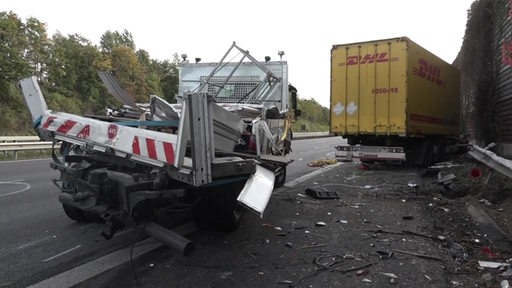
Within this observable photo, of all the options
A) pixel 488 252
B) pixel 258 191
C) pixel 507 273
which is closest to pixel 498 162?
pixel 488 252

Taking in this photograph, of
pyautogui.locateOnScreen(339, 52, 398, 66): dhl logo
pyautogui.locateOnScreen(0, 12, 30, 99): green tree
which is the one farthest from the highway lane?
pyautogui.locateOnScreen(0, 12, 30, 99): green tree

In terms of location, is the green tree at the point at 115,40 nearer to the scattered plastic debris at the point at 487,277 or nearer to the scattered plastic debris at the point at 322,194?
the scattered plastic debris at the point at 322,194

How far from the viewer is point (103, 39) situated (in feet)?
173

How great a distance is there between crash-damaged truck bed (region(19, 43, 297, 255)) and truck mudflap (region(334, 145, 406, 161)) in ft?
27.4

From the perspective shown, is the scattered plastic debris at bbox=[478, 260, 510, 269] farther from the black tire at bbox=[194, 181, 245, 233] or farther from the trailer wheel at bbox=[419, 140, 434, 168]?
the trailer wheel at bbox=[419, 140, 434, 168]

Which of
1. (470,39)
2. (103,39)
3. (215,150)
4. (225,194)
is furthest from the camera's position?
(103,39)

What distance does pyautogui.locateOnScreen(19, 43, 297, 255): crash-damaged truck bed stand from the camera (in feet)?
13.3

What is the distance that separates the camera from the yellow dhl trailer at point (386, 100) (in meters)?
13.3

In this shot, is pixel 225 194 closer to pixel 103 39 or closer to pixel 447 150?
pixel 447 150

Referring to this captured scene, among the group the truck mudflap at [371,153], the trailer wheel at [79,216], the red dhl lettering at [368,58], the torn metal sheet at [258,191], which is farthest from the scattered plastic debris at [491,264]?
the red dhl lettering at [368,58]

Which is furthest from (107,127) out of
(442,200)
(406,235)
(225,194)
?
(442,200)

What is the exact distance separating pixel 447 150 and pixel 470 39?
3987mm

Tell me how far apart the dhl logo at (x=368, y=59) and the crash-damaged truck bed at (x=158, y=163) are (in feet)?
27.1

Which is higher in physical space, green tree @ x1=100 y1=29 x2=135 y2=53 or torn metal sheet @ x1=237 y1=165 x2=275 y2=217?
green tree @ x1=100 y1=29 x2=135 y2=53
